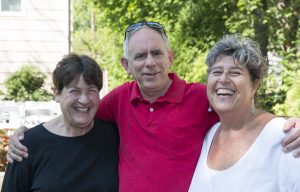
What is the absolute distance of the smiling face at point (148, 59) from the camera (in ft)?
10.6

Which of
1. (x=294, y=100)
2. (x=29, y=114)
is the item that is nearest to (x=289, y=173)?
(x=294, y=100)

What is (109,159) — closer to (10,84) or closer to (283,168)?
(283,168)

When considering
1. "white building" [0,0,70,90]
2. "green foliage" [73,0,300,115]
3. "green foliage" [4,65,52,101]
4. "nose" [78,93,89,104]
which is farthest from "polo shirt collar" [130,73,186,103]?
"white building" [0,0,70,90]

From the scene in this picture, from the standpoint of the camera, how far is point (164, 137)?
124 inches

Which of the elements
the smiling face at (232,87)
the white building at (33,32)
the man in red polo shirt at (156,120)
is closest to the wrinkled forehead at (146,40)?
the man in red polo shirt at (156,120)

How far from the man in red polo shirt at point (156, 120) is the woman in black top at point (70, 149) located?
0.60 feet

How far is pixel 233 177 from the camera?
2.64 metres

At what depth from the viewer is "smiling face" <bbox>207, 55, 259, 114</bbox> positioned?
2.72 meters

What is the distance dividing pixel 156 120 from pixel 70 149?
0.57 m

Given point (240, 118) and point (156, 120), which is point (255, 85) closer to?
point (240, 118)

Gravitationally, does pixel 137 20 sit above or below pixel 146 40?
above

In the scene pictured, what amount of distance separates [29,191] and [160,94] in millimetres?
1030

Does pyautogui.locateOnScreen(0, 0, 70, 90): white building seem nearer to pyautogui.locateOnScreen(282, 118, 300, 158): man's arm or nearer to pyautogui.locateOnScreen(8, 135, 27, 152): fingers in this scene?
pyautogui.locateOnScreen(8, 135, 27, 152): fingers

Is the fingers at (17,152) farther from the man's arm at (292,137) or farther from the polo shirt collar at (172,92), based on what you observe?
the man's arm at (292,137)
